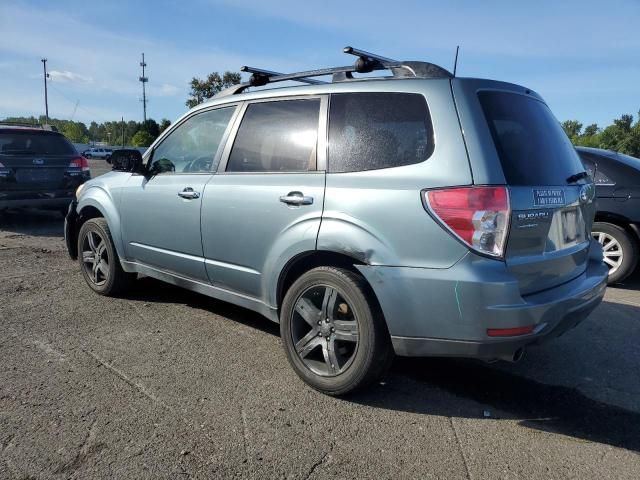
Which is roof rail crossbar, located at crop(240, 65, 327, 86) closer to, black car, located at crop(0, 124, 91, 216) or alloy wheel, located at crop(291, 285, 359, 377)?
alloy wheel, located at crop(291, 285, 359, 377)

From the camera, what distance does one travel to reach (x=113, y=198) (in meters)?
4.97

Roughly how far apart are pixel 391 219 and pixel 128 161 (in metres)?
2.80

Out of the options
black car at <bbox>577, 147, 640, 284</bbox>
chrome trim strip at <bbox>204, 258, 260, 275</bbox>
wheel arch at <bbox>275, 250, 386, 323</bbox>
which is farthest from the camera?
black car at <bbox>577, 147, 640, 284</bbox>

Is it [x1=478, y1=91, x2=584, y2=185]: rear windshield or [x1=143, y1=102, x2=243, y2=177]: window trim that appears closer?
[x1=478, y1=91, x2=584, y2=185]: rear windshield

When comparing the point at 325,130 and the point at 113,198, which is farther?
the point at 113,198

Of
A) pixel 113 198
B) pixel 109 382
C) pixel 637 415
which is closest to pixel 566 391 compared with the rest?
pixel 637 415

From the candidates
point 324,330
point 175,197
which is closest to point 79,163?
point 175,197

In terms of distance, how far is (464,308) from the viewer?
274 centimetres

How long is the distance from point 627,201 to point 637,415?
3.56 meters

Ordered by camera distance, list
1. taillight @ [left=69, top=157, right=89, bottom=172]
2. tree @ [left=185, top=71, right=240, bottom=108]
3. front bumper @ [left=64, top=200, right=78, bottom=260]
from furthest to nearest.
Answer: tree @ [left=185, top=71, right=240, bottom=108] → taillight @ [left=69, top=157, right=89, bottom=172] → front bumper @ [left=64, top=200, right=78, bottom=260]

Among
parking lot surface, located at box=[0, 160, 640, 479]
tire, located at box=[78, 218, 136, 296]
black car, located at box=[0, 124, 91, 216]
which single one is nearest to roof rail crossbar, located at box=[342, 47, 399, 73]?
parking lot surface, located at box=[0, 160, 640, 479]

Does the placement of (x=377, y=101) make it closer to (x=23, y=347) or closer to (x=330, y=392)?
(x=330, y=392)

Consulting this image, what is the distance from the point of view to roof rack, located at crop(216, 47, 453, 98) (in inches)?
125

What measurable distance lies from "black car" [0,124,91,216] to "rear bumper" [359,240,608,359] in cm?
780
